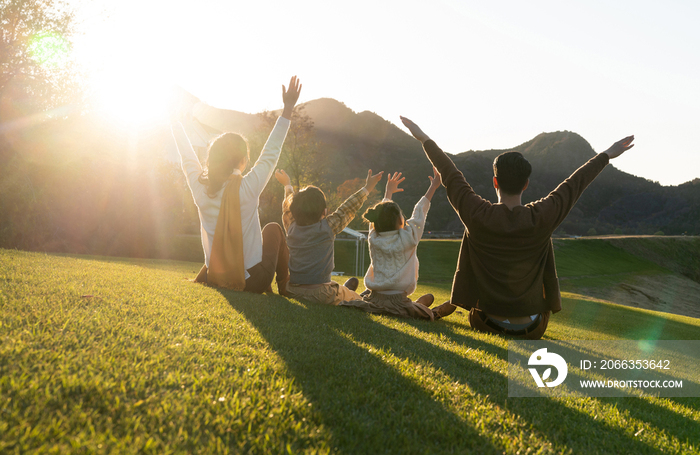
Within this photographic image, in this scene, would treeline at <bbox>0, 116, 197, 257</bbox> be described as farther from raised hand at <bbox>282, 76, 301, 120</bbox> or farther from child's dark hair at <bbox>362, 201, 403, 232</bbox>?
child's dark hair at <bbox>362, 201, 403, 232</bbox>

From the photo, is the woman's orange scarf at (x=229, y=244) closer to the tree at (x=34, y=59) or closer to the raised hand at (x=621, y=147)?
the raised hand at (x=621, y=147)

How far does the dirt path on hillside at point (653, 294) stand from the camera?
2248 centimetres

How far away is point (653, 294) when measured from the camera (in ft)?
85.6

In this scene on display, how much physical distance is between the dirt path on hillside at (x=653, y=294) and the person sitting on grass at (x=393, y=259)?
20107 mm

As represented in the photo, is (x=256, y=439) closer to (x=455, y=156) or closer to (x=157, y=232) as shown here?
(x=157, y=232)

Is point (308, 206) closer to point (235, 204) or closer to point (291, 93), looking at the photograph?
point (235, 204)

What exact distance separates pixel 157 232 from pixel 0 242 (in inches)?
261

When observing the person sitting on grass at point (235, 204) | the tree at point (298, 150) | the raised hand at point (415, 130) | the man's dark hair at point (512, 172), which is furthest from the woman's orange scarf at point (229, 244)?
the tree at point (298, 150)

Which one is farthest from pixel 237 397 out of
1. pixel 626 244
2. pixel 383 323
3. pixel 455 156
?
pixel 455 156

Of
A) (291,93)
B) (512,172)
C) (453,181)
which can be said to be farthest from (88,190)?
(512,172)

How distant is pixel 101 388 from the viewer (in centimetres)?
152

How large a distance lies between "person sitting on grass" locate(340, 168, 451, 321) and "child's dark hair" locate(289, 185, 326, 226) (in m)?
0.62

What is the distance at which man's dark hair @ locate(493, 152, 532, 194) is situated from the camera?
3.83m

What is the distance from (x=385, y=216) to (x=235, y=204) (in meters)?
1.77
